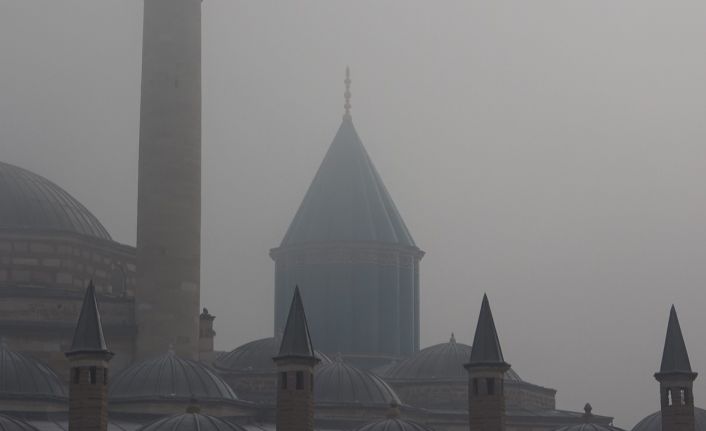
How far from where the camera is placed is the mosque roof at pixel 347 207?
6203cm

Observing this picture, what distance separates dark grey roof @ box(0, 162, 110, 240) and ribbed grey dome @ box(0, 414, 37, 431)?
12.8 metres

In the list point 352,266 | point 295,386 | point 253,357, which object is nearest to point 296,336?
point 295,386

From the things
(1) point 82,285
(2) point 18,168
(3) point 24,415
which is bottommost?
(3) point 24,415

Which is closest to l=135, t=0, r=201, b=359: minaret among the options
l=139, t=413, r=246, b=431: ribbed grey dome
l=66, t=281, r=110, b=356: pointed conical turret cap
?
l=139, t=413, r=246, b=431: ribbed grey dome

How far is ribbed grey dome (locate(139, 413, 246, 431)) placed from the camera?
34812 mm

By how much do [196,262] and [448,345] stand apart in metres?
11.0

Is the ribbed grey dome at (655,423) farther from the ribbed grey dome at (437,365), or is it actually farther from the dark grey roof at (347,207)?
the dark grey roof at (347,207)

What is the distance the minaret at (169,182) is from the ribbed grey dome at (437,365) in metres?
9.21

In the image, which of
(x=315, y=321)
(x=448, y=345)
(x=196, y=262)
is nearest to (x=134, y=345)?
(x=196, y=262)

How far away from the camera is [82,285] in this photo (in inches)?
1874

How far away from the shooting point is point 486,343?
114 feet

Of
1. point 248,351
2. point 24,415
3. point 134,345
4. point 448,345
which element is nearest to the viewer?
point 24,415

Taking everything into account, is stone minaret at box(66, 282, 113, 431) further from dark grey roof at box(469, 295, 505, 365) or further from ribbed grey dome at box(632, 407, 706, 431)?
ribbed grey dome at box(632, 407, 706, 431)

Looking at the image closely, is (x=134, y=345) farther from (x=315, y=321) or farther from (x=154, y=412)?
(x=315, y=321)
